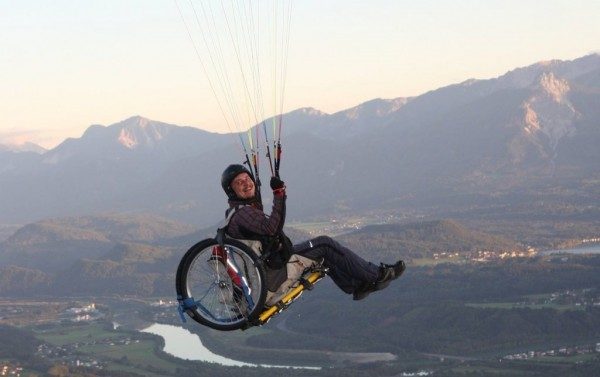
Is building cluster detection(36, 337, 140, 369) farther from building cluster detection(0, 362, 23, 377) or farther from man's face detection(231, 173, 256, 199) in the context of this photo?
man's face detection(231, 173, 256, 199)

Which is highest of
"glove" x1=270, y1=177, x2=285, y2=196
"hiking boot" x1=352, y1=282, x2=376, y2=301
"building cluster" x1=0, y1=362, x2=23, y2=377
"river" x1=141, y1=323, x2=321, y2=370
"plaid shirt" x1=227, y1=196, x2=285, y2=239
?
"glove" x1=270, y1=177, x2=285, y2=196

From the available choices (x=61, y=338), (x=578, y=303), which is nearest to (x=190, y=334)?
(x=61, y=338)

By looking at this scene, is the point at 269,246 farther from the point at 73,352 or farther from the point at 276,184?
the point at 73,352

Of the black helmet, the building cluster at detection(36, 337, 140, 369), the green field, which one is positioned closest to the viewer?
the black helmet

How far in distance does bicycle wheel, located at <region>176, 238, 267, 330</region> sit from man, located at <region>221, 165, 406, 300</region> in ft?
1.34

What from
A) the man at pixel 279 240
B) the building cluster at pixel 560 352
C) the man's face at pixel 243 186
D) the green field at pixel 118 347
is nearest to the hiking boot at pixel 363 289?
the man at pixel 279 240

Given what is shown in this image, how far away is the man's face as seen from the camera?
661 inches

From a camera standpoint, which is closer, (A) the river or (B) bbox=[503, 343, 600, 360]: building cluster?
(B) bbox=[503, 343, 600, 360]: building cluster

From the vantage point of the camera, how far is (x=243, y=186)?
16.9m

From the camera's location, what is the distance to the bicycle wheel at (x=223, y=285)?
16422mm

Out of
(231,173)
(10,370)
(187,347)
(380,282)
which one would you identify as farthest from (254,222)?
(187,347)

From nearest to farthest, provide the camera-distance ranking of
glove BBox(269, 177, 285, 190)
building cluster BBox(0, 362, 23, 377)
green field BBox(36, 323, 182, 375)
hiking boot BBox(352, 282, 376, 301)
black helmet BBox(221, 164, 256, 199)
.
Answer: glove BBox(269, 177, 285, 190) → black helmet BBox(221, 164, 256, 199) → hiking boot BBox(352, 282, 376, 301) → green field BBox(36, 323, 182, 375) → building cluster BBox(0, 362, 23, 377)

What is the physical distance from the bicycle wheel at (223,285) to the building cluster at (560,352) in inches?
5431

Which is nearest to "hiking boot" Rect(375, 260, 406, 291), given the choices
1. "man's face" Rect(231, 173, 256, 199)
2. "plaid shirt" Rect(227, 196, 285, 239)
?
"plaid shirt" Rect(227, 196, 285, 239)
